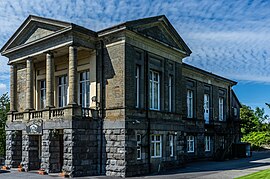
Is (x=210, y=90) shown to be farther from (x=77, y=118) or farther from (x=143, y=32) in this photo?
(x=77, y=118)

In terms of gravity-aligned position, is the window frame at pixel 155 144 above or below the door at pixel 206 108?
below

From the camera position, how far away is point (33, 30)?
2278 centimetres

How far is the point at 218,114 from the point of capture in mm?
34062

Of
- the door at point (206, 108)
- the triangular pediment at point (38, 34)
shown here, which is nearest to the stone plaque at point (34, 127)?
the triangular pediment at point (38, 34)

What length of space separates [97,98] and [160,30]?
658 centimetres

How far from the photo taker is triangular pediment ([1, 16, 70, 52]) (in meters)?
20.8

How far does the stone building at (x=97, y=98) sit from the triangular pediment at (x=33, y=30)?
0.06 meters

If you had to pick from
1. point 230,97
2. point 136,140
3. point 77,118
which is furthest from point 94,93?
point 230,97

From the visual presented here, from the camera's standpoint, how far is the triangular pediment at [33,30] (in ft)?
68.3

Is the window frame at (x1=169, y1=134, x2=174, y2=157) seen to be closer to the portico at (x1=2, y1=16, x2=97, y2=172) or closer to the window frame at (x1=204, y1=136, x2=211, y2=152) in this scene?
the portico at (x1=2, y1=16, x2=97, y2=172)

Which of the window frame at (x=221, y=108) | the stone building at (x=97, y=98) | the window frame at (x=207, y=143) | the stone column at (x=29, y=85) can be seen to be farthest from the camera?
the window frame at (x=221, y=108)

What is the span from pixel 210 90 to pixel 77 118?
17783mm

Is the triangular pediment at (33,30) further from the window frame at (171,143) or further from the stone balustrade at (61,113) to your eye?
the window frame at (171,143)

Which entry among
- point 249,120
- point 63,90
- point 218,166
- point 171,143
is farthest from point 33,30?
point 249,120
